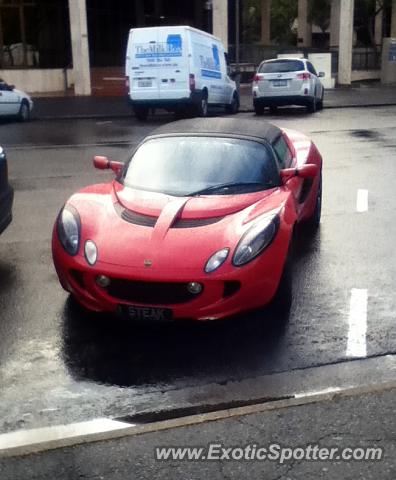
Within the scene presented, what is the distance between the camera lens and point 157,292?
501 centimetres

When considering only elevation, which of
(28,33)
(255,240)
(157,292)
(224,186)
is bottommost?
(157,292)

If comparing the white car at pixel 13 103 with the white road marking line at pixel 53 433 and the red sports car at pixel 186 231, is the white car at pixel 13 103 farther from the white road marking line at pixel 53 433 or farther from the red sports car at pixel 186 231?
the white road marking line at pixel 53 433

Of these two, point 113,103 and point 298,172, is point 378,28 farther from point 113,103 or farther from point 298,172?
point 298,172

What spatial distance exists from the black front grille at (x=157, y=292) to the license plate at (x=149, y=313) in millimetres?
49

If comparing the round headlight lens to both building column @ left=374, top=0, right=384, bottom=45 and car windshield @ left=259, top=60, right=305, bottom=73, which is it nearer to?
car windshield @ left=259, top=60, right=305, bottom=73

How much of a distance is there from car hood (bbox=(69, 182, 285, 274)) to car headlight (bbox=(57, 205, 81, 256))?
0.18ft

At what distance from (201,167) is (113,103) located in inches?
856

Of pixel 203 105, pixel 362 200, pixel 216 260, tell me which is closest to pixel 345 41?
pixel 203 105

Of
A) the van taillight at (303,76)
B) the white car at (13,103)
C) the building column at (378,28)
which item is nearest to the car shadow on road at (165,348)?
the white car at (13,103)

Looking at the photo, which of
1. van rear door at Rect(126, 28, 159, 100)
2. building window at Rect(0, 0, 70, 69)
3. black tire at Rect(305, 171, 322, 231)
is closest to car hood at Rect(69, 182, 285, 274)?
black tire at Rect(305, 171, 322, 231)

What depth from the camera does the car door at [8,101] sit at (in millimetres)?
20250

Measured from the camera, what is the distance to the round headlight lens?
517cm

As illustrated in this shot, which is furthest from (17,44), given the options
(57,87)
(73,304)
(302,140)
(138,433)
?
(138,433)

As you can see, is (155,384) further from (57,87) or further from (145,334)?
(57,87)
